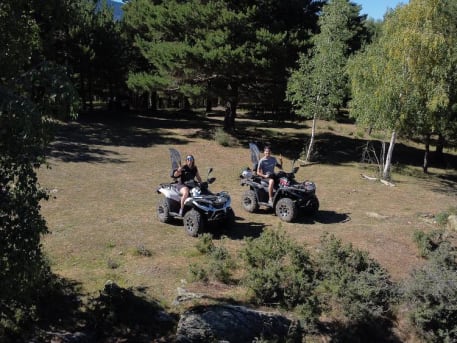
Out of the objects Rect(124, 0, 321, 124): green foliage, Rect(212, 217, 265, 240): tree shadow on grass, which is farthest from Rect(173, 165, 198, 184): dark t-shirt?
Rect(124, 0, 321, 124): green foliage

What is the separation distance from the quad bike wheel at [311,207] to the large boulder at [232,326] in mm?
5177

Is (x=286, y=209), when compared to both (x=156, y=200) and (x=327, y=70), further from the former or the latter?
(x=327, y=70)

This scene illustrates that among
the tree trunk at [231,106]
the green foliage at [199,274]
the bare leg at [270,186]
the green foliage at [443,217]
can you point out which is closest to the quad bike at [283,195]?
the bare leg at [270,186]

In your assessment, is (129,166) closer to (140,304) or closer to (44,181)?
(44,181)

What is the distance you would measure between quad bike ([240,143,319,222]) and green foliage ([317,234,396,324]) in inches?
92.2

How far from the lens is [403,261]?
11.1 meters

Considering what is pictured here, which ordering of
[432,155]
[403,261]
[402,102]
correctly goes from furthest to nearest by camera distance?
[432,155], [402,102], [403,261]

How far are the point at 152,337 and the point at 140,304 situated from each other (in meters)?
0.69

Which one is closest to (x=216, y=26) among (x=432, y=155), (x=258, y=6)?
(x=258, y=6)

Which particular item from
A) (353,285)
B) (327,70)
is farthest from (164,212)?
(327,70)

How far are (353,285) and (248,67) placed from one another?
16088 millimetres

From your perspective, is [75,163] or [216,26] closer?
[75,163]

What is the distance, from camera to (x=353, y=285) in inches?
371

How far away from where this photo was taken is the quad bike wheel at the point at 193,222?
11219 mm
